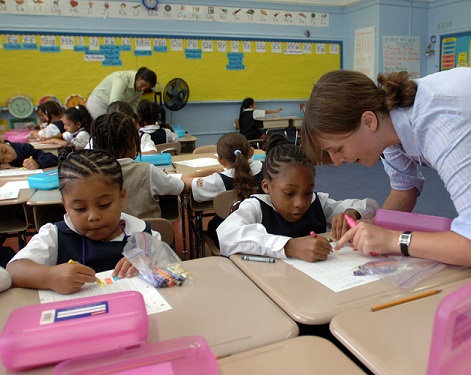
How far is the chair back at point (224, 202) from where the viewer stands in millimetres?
2141

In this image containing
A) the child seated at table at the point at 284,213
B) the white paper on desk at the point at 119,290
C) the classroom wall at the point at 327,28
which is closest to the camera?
the white paper on desk at the point at 119,290

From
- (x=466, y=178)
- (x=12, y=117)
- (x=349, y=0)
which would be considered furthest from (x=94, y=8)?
(x=466, y=178)

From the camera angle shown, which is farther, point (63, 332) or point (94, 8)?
point (94, 8)

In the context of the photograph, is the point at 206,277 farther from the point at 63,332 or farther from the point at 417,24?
the point at 417,24

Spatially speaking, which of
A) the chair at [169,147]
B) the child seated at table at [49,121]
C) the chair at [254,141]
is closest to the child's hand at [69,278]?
the chair at [169,147]

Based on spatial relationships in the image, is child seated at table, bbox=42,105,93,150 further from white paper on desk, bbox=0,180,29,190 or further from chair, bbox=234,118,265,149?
chair, bbox=234,118,265,149

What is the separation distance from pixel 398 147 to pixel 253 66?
5.54 metres

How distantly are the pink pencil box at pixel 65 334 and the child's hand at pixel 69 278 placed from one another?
21 cm

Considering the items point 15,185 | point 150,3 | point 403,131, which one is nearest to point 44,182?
point 15,185

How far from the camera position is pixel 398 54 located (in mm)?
6676

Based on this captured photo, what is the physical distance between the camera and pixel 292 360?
75 centimetres

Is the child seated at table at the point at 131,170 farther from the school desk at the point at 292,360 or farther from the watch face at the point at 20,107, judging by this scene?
the watch face at the point at 20,107

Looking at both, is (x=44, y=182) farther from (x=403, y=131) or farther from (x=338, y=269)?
(x=403, y=131)

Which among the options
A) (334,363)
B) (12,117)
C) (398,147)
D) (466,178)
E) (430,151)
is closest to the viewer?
(334,363)
